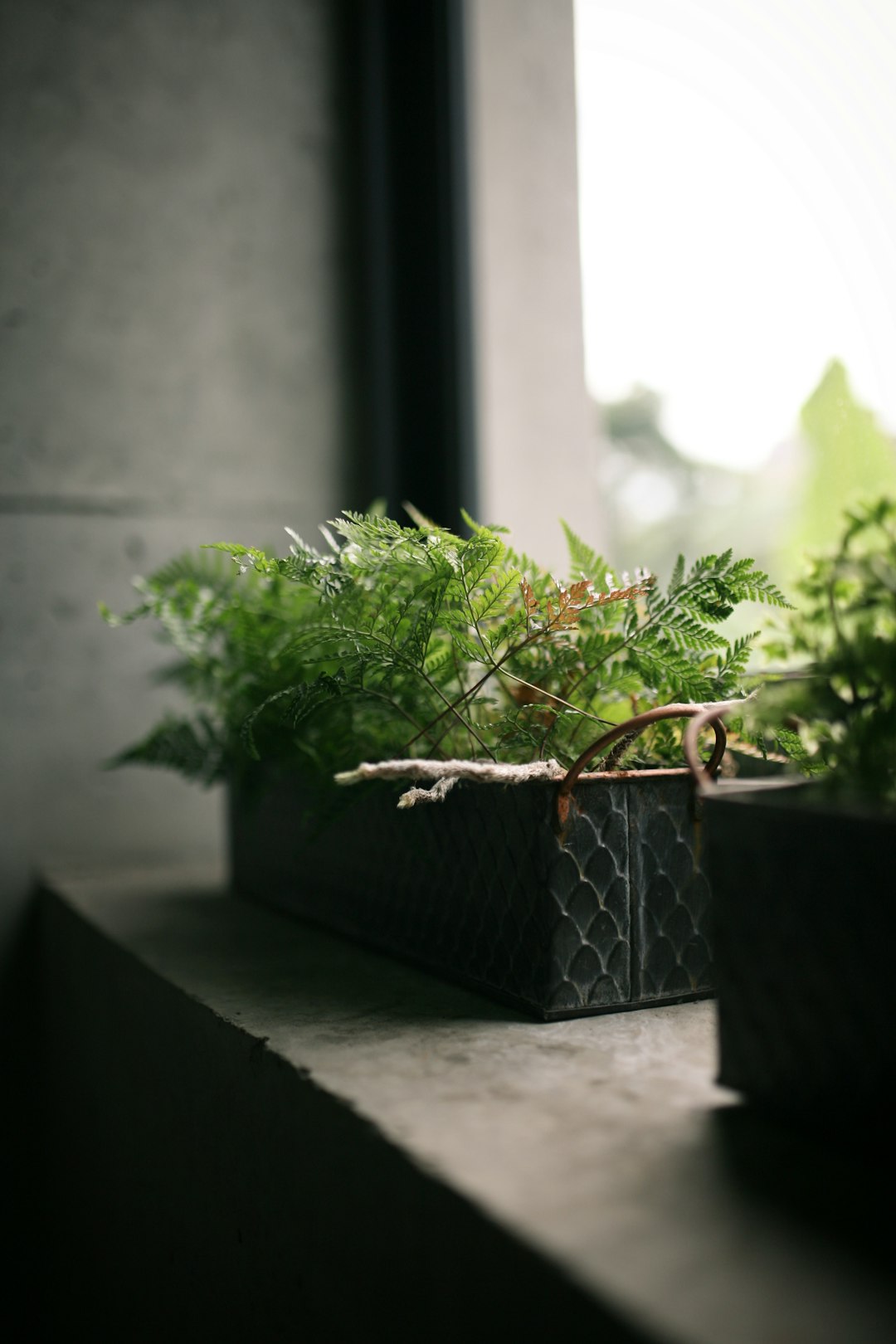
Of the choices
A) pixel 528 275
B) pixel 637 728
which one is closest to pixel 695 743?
pixel 637 728

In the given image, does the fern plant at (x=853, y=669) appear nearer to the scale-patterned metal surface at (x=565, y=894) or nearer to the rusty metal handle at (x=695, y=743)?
the rusty metal handle at (x=695, y=743)

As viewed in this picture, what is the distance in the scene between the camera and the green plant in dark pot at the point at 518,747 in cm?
74

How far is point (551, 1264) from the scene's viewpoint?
0.42 m

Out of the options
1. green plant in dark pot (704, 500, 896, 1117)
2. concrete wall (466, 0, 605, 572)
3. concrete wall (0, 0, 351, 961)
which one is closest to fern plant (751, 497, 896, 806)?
green plant in dark pot (704, 500, 896, 1117)

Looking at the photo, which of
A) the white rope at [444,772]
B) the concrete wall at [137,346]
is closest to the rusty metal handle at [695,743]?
the white rope at [444,772]

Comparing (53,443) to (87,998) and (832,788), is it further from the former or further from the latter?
(832,788)

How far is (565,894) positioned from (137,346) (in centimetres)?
126

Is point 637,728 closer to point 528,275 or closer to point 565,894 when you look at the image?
point 565,894

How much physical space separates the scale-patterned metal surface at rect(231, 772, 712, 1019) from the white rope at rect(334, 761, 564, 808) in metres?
0.01

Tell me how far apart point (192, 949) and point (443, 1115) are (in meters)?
0.50

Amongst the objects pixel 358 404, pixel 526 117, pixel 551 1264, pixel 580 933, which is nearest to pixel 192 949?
pixel 580 933

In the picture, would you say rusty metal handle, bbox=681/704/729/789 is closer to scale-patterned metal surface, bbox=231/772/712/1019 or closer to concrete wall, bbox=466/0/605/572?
scale-patterned metal surface, bbox=231/772/712/1019

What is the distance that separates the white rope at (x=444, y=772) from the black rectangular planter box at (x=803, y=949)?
16 centimetres

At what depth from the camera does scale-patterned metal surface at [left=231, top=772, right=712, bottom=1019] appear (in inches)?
28.8
